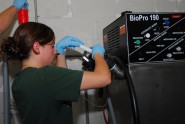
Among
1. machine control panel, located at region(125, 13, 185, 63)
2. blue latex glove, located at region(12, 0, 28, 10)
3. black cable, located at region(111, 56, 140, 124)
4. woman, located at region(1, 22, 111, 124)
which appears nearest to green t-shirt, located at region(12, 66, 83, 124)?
woman, located at region(1, 22, 111, 124)

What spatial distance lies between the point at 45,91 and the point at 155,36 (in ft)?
1.92

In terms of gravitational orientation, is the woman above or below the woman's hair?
below

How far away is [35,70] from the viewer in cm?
94

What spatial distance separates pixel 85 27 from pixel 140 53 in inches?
24.6

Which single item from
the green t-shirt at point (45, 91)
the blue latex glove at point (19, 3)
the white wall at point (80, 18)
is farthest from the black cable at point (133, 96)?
the blue latex glove at point (19, 3)

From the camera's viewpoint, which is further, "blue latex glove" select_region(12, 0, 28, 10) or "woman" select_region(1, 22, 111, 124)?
"blue latex glove" select_region(12, 0, 28, 10)

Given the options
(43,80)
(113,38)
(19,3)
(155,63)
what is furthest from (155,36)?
(19,3)

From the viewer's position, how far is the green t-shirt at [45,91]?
893 millimetres

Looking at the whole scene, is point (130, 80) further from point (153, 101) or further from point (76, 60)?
point (76, 60)

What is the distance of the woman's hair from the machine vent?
0.37m

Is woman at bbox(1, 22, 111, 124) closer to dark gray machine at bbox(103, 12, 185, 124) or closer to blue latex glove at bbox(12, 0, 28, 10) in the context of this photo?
dark gray machine at bbox(103, 12, 185, 124)

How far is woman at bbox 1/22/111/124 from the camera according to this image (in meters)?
0.90

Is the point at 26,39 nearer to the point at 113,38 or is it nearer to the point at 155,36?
the point at 113,38

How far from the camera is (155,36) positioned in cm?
103
